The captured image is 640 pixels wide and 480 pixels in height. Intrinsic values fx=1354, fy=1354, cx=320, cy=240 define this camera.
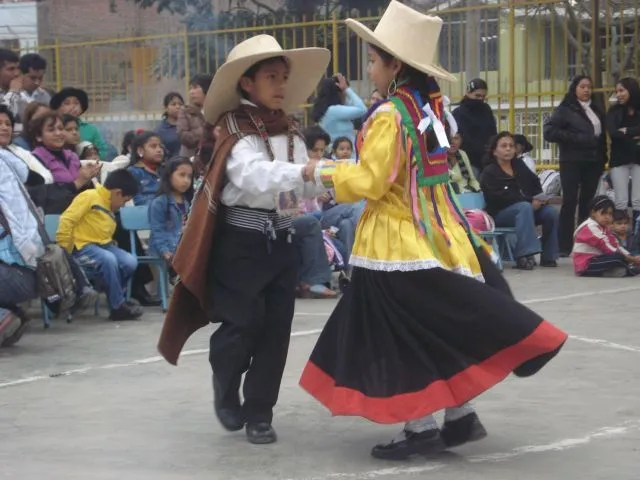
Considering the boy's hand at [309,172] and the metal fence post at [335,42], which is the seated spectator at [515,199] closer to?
the metal fence post at [335,42]

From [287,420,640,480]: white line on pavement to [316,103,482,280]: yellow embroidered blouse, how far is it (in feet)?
2.56

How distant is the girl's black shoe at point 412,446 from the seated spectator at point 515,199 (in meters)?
7.17

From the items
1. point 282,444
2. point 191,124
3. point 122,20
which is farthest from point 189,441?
point 122,20

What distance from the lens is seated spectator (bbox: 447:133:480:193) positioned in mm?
13297

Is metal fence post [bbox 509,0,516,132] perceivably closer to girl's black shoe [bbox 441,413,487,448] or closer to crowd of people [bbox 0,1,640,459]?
crowd of people [bbox 0,1,640,459]

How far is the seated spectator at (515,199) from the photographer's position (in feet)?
42.4

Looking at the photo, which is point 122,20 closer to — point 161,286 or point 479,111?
point 479,111

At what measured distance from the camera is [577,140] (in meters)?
13.5

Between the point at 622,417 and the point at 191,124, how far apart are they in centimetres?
682

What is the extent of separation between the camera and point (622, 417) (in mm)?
6539

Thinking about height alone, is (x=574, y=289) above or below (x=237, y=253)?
below

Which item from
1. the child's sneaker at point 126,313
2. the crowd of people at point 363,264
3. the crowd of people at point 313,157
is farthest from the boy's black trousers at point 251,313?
the child's sneaker at point 126,313

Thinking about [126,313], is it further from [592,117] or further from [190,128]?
[592,117]

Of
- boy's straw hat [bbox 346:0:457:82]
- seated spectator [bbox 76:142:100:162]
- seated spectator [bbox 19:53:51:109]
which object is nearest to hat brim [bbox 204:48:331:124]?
boy's straw hat [bbox 346:0:457:82]
